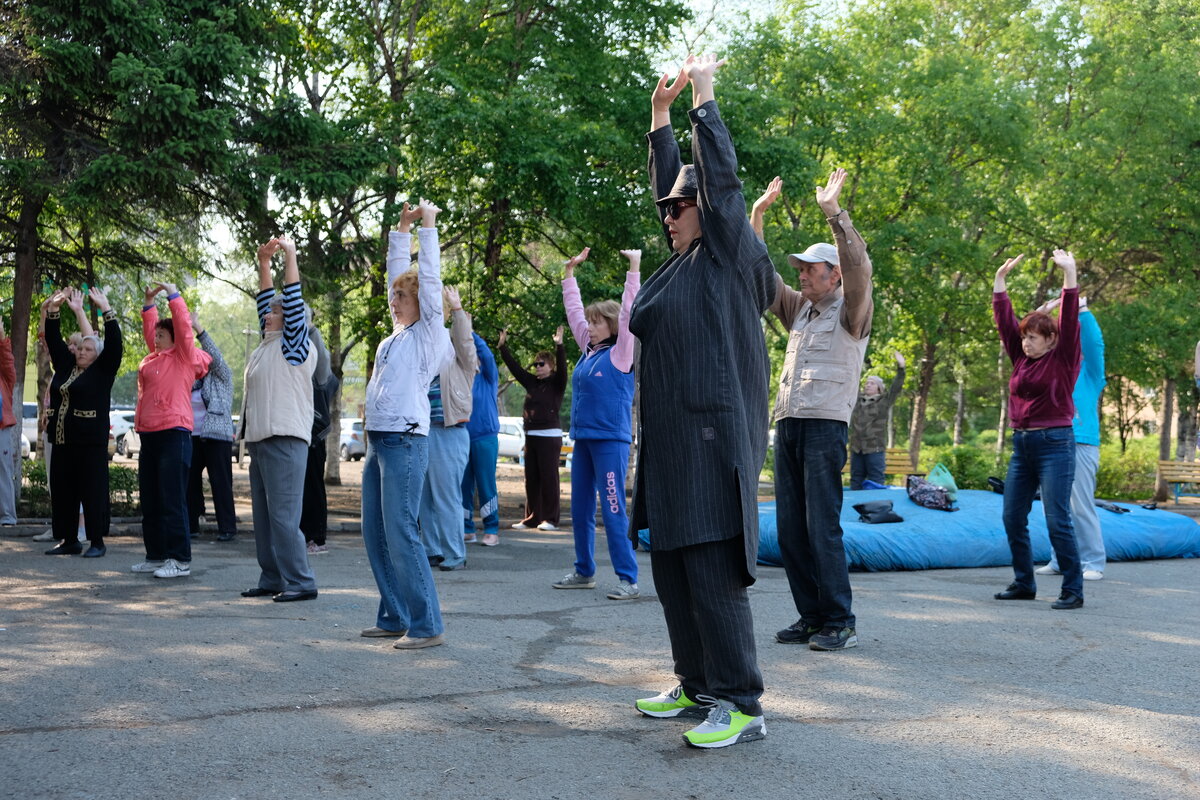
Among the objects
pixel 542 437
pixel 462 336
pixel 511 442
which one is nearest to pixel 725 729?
pixel 462 336

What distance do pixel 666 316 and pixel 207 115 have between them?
32.5 ft

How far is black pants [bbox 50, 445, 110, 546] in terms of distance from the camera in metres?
9.60

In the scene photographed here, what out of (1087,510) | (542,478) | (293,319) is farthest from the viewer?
(542,478)

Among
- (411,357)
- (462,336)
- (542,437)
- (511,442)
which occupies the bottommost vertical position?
(511,442)

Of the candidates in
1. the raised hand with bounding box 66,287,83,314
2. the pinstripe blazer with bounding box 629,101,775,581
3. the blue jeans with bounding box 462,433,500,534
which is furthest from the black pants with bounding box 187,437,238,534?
the pinstripe blazer with bounding box 629,101,775,581

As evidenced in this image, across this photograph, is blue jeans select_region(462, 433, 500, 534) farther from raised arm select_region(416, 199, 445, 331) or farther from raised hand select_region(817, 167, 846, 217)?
raised hand select_region(817, 167, 846, 217)

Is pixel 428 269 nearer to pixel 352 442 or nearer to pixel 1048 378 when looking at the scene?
pixel 1048 378

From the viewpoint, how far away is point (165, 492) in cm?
859

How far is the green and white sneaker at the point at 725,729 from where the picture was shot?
163 inches

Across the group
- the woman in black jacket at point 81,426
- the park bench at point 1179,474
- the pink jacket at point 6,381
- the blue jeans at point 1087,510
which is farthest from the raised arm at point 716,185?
the park bench at point 1179,474

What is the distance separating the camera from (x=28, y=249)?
49.1ft

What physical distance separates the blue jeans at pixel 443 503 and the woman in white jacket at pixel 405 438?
11.3 ft

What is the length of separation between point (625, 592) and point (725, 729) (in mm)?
3782

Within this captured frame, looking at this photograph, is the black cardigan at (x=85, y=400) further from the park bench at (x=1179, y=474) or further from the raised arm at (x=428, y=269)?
the park bench at (x=1179, y=474)
